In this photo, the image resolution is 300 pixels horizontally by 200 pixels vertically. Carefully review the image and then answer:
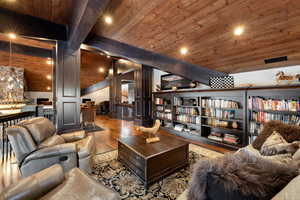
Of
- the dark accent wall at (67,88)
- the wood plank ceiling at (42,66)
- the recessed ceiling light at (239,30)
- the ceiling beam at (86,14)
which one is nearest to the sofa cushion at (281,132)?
the recessed ceiling light at (239,30)

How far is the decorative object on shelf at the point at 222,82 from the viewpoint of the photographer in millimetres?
3199

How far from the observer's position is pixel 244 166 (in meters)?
0.71

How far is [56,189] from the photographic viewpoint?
982 mm

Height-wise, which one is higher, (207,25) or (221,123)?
(207,25)

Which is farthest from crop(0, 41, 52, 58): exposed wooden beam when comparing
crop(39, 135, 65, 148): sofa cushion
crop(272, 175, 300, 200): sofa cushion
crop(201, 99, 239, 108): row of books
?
crop(272, 175, 300, 200): sofa cushion

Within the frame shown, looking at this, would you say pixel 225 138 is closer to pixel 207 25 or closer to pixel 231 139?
pixel 231 139

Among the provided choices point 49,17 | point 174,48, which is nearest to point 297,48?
point 174,48

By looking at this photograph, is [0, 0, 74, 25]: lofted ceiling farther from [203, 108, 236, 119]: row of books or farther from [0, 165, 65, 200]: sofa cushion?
[203, 108, 236, 119]: row of books

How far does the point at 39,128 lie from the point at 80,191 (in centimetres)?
142

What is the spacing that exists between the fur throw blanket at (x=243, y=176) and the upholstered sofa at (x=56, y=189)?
2.19ft

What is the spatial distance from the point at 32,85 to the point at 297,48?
10881mm

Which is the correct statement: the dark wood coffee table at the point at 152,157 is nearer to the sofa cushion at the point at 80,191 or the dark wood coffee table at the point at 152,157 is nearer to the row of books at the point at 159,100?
the sofa cushion at the point at 80,191

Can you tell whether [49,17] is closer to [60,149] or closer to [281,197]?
[60,149]

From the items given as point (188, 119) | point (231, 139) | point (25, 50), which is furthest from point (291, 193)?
point (25, 50)
